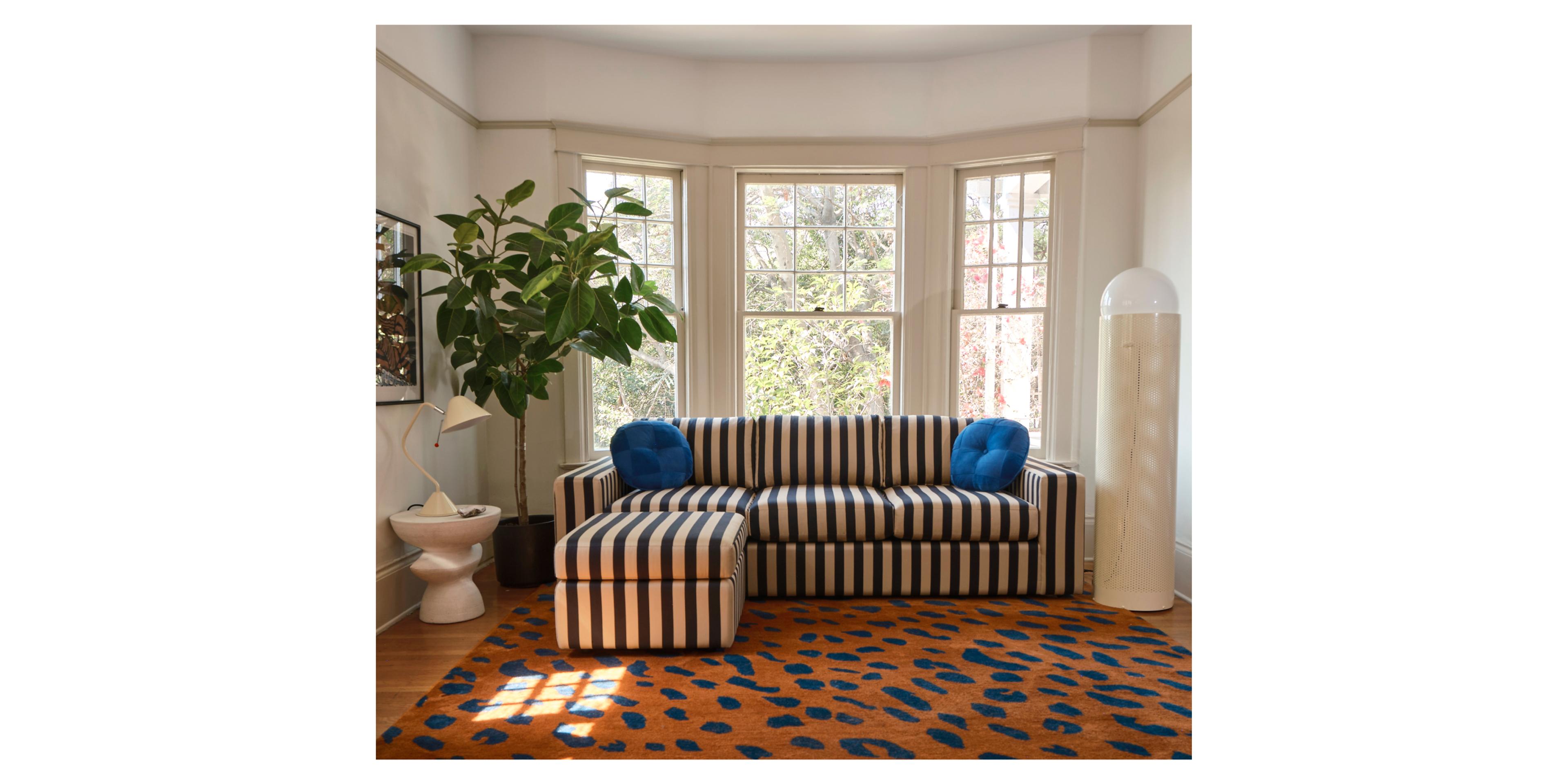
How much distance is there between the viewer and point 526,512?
12.5 ft

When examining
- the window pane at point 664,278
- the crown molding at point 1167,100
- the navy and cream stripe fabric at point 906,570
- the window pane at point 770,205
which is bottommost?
the navy and cream stripe fabric at point 906,570

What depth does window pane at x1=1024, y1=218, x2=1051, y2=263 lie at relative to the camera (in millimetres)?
4449

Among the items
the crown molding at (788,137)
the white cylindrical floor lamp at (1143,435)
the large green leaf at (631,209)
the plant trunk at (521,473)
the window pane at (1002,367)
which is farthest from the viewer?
the window pane at (1002,367)

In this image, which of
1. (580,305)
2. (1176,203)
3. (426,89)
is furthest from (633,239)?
(1176,203)

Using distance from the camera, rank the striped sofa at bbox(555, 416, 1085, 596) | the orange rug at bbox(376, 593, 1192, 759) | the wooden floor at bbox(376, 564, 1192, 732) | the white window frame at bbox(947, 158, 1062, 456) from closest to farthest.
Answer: the orange rug at bbox(376, 593, 1192, 759) → the wooden floor at bbox(376, 564, 1192, 732) → the striped sofa at bbox(555, 416, 1085, 596) → the white window frame at bbox(947, 158, 1062, 456)

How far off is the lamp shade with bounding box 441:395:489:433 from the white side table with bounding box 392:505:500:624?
40cm

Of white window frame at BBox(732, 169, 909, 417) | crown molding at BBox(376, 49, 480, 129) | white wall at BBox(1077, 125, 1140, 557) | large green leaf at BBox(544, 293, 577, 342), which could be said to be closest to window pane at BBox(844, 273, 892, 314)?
white window frame at BBox(732, 169, 909, 417)

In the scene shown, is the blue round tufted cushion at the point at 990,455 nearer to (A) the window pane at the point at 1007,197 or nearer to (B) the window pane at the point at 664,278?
(A) the window pane at the point at 1007,197

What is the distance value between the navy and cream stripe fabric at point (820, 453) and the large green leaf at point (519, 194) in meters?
1.68

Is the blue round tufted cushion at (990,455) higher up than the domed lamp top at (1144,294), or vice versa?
the domed lamp top at (1144,294)

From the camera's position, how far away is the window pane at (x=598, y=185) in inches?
175

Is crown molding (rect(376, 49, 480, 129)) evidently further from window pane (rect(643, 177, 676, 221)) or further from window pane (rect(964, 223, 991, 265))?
window pane (rect(964, 223, 991, 265))

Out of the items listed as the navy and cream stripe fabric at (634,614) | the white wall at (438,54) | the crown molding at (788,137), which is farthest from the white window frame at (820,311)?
the navy and cream stripe fabric at (634,614)
